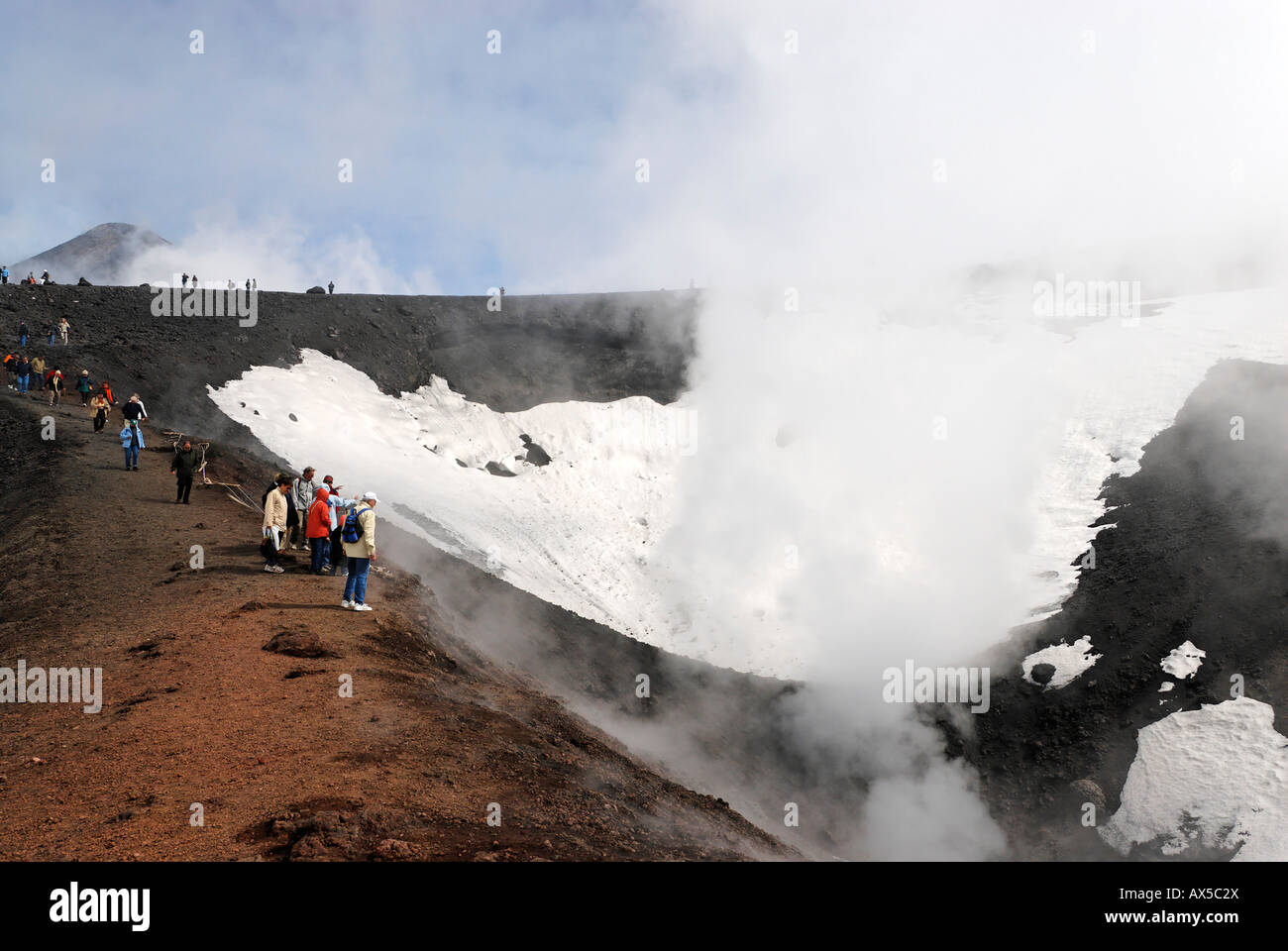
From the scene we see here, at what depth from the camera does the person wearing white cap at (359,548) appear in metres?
13.8

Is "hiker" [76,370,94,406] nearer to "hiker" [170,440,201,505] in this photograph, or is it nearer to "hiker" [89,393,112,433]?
"hiker" [89,393,112,433]

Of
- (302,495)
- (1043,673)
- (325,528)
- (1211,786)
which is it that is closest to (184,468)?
(302,495)

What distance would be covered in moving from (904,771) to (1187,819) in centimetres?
766

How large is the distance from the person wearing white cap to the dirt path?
0.38 metres

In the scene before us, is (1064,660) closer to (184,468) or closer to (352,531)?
(352,531)

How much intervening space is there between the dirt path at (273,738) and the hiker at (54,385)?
1342 cm

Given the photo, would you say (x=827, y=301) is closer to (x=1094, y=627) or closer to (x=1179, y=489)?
(x=1179, y=489)

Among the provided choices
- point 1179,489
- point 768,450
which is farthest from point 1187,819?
point 768,450

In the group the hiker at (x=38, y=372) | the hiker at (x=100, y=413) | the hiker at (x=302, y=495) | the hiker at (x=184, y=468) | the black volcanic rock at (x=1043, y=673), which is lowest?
the black volcanic rock at (x=1043, y=673)

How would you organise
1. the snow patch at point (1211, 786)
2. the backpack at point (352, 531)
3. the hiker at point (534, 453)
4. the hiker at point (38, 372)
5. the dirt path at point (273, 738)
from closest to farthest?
the dirt path at point (273, 738), the backpack at point (352, 531), the snow patch at point (1211, 786), the hiker at point (38, 372), the hiker at point (534, 453)

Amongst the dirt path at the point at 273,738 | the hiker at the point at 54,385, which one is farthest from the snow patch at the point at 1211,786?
the hiker at the point at 54,385

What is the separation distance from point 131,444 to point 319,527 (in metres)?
9.52

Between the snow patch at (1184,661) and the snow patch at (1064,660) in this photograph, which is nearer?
the snow patch at (1184,661)

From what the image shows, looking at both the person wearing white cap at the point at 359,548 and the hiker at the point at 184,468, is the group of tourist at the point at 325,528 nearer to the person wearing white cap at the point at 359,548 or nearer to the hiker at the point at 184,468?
the person wearing white cap at the point at 359,548
